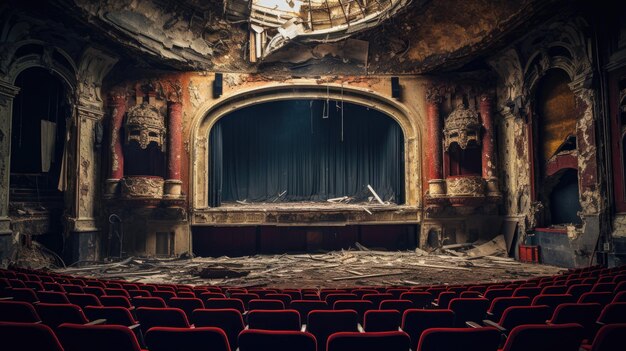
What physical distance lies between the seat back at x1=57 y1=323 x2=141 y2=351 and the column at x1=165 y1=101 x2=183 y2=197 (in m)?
10.6

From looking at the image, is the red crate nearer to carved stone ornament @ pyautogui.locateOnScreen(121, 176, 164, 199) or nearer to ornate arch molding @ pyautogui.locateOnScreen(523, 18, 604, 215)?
ornate arch molding @ pyautogui.locateOnScreen(523, 18, 604, 215)

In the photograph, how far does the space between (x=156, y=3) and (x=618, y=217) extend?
12.9 metres

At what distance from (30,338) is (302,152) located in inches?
Answer: 591

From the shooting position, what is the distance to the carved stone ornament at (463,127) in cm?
1226

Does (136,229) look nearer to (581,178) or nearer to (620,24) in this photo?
(581,178)

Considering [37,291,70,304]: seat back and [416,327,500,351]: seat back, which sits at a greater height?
[416,327,500,351]: seat back

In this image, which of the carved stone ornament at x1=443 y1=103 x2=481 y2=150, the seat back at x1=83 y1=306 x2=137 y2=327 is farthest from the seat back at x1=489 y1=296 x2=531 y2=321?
the carved stone ornament at x1=443 y1=103 x2=481 y2=150

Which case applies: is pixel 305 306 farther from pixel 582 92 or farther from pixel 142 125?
pixel 142 125

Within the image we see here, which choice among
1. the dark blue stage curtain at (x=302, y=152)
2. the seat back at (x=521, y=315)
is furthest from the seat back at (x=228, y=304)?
the dark blue stage curtain at (x=302, y=152)

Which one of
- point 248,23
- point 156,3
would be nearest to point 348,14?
point 248,23

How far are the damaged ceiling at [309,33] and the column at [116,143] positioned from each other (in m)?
1.45

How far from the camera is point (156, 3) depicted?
1095cm

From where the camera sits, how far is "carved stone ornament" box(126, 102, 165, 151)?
11.5 metres

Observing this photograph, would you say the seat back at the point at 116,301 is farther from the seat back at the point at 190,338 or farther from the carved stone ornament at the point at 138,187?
the carved stone ornament at the point at 138,187
